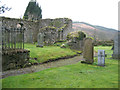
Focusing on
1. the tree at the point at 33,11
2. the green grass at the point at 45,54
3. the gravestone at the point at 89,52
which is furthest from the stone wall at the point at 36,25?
the gravestone at the point at 89,52

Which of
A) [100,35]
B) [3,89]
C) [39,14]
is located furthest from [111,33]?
[3,89]

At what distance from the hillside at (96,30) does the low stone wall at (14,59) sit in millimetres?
27724

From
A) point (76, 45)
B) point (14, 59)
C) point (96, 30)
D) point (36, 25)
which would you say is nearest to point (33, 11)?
point (36, 25)

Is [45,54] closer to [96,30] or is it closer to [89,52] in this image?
[89,52]

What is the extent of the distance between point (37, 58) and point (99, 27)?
31.9 metres

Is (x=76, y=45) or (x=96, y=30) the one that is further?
(x=96, y=30)

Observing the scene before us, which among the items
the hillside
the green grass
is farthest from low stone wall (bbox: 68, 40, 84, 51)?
the hillside

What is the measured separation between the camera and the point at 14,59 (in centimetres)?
851

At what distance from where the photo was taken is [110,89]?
4.21 m

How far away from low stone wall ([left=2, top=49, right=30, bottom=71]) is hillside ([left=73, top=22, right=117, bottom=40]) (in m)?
27.7

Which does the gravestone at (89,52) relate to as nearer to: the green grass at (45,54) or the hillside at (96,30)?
the green grass at (45,54)

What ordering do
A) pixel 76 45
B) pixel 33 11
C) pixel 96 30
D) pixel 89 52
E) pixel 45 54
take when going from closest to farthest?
pixel 89 52 < pixel 45 54 < pixel 76 45 < pixel 96 30 < pixel 33 11

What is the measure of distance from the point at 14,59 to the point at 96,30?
31.6 m

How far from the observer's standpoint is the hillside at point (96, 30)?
109 feet
